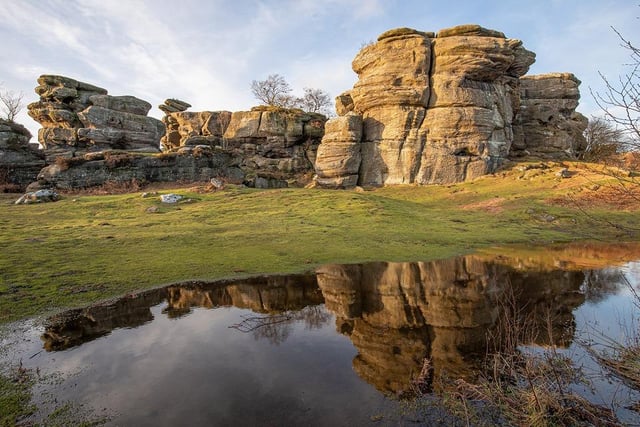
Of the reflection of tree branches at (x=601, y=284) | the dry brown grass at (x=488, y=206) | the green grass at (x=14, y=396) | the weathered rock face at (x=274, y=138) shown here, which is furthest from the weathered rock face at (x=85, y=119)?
the reflection of tree branches at (x=601, y=284)

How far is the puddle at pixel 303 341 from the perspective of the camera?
6430 mm

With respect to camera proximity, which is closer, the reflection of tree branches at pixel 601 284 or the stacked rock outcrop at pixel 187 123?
the reflection of tree branches at pixel 601 284

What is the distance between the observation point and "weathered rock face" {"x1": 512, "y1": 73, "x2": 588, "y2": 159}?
53.7 metres

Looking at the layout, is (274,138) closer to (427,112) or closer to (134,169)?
(134,169)

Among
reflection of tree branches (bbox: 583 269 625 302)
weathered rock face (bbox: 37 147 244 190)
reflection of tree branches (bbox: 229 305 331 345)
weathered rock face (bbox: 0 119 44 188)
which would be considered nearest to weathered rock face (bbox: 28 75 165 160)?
weathered rock face (bbox: 0 119 44 188)

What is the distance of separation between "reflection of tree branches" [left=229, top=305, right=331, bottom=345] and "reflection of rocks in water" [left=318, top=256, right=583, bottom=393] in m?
0.59

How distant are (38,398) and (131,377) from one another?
4.92 ft

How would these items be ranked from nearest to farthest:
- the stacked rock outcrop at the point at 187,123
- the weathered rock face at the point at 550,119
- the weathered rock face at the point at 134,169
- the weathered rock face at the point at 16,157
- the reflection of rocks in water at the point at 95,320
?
the reflection of rocks in water at the point at 95,320, the weathered rock face at the point at 134,169, the weathered rock face at the point at 16,157, the weathered rock face at the point at 550,119, the stacked rock outcrop at the point at 187,123

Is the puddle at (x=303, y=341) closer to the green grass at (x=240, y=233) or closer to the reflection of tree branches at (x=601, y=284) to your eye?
the reflection of tree branches at (x=601, y=284)

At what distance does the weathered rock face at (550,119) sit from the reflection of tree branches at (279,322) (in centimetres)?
5101

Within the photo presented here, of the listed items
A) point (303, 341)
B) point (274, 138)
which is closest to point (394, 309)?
point (303, 341)

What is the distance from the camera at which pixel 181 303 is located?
467 inches

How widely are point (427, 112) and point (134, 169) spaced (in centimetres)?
3639

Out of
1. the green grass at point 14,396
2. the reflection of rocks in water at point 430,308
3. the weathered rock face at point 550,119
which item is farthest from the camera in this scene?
the weathered rock face at point 550,119
